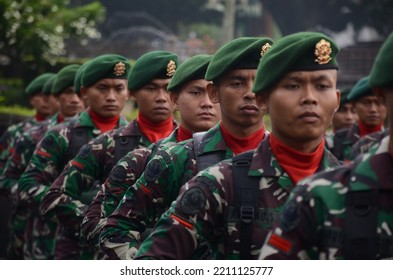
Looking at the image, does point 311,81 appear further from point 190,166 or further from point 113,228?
point 113,228

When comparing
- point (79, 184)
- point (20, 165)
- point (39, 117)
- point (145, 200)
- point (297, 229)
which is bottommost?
point (20, 165)

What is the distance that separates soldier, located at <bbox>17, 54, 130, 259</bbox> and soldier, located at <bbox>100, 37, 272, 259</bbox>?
9.68 ft

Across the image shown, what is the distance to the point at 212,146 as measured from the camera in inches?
199

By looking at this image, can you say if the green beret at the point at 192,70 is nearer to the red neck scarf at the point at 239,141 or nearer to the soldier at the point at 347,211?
the red neck scarf at the point at 239,141

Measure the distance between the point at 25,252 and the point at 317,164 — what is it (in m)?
6.62

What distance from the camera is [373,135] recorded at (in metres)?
9.40

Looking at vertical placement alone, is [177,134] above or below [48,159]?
above

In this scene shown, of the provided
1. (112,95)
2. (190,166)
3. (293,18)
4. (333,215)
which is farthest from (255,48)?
(293,18)

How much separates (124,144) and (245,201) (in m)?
3.19

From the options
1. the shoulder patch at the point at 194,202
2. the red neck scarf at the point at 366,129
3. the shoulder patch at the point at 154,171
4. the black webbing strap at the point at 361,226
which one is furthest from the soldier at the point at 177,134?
the red neck scarf at the point at 366,129

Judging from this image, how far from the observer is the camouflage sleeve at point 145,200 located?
506 centimetres

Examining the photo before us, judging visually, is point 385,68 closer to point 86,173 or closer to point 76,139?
point 86,173

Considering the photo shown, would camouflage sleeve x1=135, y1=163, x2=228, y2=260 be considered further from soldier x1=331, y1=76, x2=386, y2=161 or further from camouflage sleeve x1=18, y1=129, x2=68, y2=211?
soldier x1=331, y1=76, x2=386, y2=161

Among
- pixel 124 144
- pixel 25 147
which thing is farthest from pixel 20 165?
Answer: pixel 124 144
